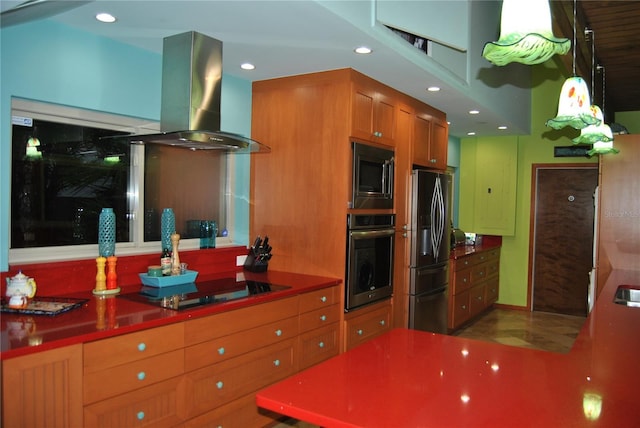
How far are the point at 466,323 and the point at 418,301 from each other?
1848mm

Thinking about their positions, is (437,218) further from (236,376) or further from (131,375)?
(131,375)

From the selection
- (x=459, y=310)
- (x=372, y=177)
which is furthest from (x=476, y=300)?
(x=372, y=177)

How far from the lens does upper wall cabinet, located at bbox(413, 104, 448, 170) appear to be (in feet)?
14.3

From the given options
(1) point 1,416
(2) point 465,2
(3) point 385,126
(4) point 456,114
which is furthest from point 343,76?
(1) point 1,416

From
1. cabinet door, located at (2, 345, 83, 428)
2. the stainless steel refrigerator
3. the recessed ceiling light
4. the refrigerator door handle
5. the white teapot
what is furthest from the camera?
the refrigerator door handle

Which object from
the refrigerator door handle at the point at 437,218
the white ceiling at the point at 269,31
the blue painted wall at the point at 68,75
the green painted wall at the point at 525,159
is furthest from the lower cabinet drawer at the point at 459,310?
the blue painted wall at the point at 68,75

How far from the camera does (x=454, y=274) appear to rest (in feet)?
17.3

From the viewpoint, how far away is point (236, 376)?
2.63 m

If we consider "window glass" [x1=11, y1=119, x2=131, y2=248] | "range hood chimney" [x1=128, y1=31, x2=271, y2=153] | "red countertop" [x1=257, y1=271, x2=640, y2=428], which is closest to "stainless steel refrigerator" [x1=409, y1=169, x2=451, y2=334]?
"range hood chimney" [x1=128, y1=31, x2=271, y2=153]

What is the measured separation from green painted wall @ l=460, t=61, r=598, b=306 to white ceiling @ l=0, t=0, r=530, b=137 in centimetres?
328

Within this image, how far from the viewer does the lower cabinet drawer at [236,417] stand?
2457 mm

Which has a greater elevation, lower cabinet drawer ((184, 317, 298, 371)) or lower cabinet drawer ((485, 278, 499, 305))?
lower cabinet drawer ((184, 317, 298, 371))

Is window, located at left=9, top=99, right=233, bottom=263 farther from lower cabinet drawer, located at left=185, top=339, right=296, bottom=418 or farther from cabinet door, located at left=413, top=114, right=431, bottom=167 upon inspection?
cabinet door, located at left=413, top=114, right=431, bottom=167

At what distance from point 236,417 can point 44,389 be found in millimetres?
1148
